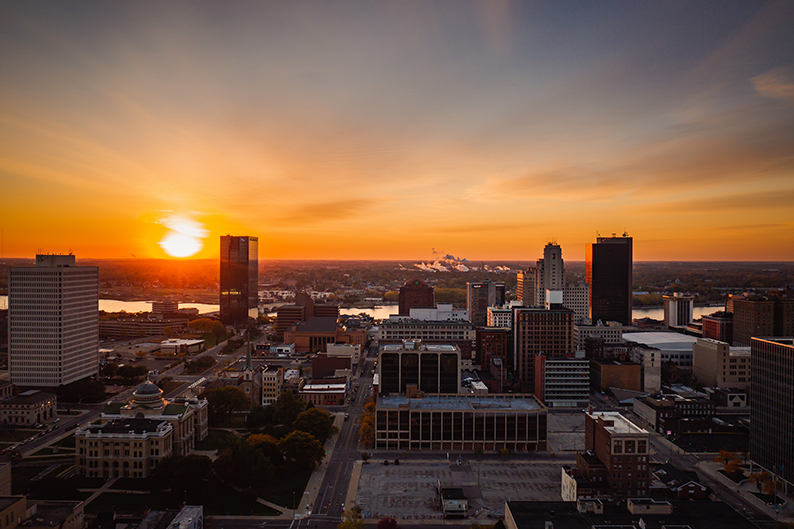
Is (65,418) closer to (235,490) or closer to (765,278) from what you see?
(235,490)

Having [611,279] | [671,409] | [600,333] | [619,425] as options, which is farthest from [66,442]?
[611,279]

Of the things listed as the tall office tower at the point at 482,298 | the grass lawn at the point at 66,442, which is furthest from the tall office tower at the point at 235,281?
the grass lawn at the point at 66,442

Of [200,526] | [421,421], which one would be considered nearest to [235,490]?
[200,526]

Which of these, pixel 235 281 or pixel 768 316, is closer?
pixel 768 316

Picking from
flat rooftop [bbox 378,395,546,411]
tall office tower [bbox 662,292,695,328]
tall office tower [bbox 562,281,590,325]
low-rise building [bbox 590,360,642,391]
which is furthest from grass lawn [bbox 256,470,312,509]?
tall office tower [bbox 662,292,695,328]

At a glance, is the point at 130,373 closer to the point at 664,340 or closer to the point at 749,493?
the point at 749,493

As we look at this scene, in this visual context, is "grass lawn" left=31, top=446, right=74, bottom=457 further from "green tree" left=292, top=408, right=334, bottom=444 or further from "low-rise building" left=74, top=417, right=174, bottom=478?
"green tree" left=292, top=408, right=334, bottom=444
